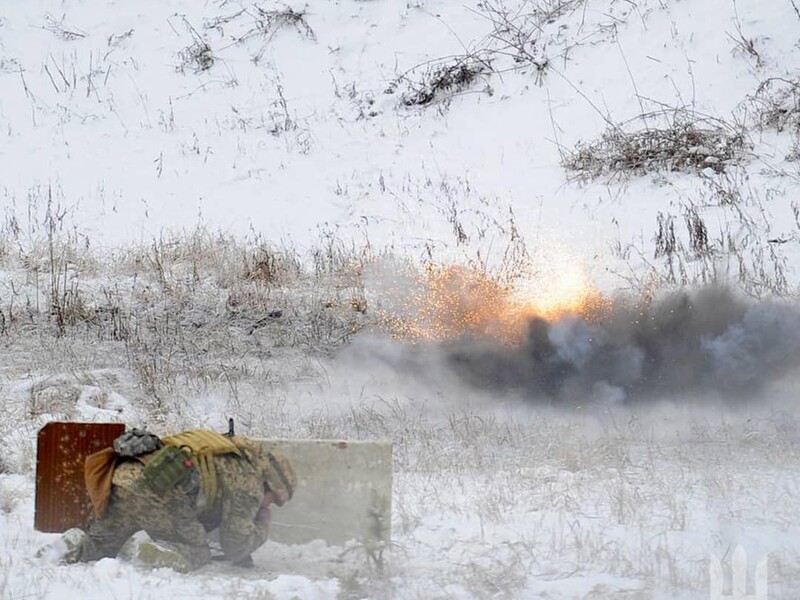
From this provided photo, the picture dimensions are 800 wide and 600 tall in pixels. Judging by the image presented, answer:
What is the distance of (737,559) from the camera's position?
13.8 feet

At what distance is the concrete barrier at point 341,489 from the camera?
4.31 meters

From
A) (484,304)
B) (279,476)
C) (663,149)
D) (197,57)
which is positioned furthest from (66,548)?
(197,57)

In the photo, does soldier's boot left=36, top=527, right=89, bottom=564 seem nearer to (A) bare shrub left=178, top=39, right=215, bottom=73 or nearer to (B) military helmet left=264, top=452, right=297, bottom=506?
(B) military helmet left=264, top=452, right=297, bottom=506

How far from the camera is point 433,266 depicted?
9.11 metres

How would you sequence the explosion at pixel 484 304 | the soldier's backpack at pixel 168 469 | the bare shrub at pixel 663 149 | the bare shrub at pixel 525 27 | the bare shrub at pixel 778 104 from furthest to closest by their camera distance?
the bare shrub at pixel 525 27 < the bare shrub at pixel 778 104 < the bare shrub at pixel 663 149 < the explosion at pixel 484 304 < the soldier's backpack at pixel 168 469

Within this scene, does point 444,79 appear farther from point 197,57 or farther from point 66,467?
point 66,467

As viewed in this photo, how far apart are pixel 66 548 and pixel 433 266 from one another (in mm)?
5417

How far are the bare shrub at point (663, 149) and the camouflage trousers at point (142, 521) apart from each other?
23.7 feet

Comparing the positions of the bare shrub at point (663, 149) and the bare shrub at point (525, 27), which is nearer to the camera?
the bare shrub at point (663, 149)

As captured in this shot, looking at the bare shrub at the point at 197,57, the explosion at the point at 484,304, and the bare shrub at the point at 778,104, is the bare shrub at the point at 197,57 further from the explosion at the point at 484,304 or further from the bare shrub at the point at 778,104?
the bare shrub at the point at 778,104

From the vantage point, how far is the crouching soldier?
13.5ft

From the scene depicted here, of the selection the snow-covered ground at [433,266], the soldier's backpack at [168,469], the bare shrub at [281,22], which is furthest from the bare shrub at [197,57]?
the soldier's backpack at [168,469]

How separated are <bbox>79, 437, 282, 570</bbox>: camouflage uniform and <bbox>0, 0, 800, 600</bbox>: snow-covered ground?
0.12 m

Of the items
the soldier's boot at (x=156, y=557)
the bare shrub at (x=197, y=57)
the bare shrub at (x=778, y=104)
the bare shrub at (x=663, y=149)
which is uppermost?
the bare shrub at (x=197, y=57)
